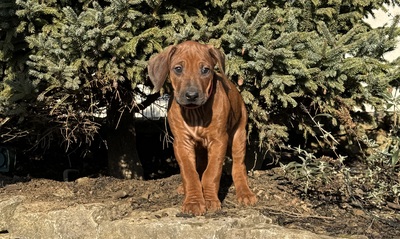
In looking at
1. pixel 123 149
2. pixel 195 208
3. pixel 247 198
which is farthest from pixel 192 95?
pixel 123 149

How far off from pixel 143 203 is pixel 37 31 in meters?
1.92

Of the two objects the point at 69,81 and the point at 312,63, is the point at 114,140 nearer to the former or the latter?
the point at 69,81

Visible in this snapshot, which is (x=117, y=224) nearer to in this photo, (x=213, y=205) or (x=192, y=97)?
(x=213, y=205)

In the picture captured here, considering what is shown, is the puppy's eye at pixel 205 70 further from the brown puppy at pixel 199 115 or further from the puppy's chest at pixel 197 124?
the puppy's chest at pixel 197 124

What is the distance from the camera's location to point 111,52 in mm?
5387

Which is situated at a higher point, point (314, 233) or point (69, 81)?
point (69, 81)

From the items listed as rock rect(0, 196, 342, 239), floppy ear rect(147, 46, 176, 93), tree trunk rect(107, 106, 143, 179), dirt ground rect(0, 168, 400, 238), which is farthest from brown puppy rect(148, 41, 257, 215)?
tree trunk rect(107, 106, 143, 179)

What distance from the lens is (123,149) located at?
7023 mm

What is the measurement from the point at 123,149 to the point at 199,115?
226 cm

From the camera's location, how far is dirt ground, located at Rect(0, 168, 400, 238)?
454cm

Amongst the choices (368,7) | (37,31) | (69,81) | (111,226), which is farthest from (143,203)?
(368,7)

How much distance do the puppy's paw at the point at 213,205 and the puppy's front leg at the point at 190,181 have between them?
65 millimetres

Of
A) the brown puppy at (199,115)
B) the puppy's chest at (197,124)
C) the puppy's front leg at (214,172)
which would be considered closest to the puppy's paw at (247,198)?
the brown puppy at (199,115)

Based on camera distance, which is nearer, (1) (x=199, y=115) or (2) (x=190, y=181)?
(2) (x=190, y=181)
